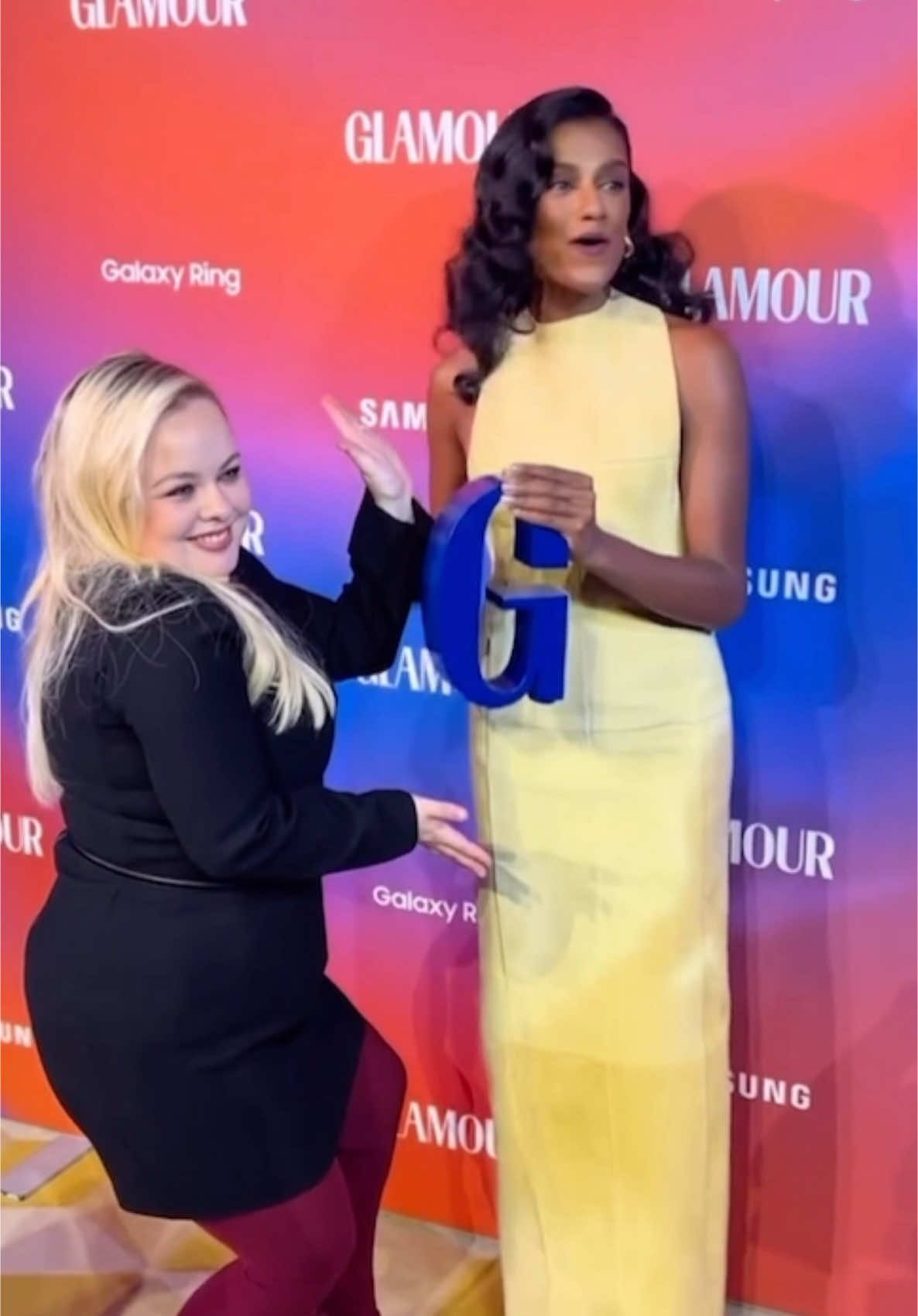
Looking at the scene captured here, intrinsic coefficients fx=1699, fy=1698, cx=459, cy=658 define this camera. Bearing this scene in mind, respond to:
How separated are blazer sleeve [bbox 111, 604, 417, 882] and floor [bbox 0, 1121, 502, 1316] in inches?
38.9

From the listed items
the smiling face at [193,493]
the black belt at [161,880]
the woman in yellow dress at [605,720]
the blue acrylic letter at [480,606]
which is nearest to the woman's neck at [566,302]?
the woman in yellow dress at [605,720]

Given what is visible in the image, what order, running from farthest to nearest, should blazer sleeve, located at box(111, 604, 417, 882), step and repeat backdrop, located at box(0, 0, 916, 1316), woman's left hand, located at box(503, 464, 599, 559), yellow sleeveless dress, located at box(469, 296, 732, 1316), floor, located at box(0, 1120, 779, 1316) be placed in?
1. floor, located at box(0, 1120, 779, 1316)
2. step and repeat backdrop, located at box(0, 0, 916, 1316)
3. yellow sleeveless dress, located at box(469, 296, 732, 1316)
4. woman's left hand, located at box(503, 464, 599, 559)
5. blazer sleeve, located at box(111, 604, 417, 882)

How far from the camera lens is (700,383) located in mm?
1633

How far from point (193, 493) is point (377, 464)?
25 centimetres

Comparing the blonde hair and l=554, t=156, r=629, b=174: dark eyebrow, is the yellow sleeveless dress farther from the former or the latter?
the blonde hair

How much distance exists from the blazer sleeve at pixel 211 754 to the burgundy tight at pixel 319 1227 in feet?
1.09

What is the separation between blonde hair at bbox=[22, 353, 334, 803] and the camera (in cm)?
146

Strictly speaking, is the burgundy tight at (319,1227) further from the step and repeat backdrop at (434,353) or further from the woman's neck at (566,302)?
the woman's neck at (566,302)

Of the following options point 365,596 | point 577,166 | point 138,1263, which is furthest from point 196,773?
point 138,1263

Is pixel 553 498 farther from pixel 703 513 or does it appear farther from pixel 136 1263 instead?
pixel 136 1263

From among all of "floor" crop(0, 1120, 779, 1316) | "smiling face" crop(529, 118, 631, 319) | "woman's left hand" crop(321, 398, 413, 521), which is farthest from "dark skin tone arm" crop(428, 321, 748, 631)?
"floor" crop(0, 1120, 779, 1316)

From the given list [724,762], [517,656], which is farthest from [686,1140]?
[517,656]

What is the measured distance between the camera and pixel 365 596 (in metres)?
1.74

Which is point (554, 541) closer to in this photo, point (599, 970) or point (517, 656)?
point (517, 656)
